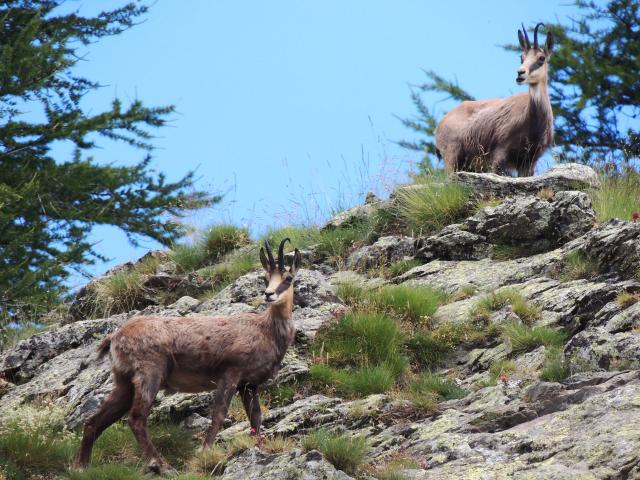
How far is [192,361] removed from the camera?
31.7ft

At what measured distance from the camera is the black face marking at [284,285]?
10.0m

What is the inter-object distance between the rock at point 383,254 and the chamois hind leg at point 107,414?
4.89 metres

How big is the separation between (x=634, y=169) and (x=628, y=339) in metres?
6.35

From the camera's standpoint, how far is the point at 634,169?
49.0 ft

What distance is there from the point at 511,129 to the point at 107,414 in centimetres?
813

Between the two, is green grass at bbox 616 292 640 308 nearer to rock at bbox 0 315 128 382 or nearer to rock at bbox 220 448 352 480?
rock at bbox 220 448 352 480

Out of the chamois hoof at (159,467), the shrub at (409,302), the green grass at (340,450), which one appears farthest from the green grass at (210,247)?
the green grass at (340,450)

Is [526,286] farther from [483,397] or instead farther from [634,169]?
[634,169]

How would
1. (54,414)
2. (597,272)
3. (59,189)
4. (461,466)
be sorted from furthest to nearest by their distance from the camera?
(59,189) < (597,272) < (54,414) < (461,466)

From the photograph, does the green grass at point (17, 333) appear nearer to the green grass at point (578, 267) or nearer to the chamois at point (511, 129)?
the chamois at point (511, 129)

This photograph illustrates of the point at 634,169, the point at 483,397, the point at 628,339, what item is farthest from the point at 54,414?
the point at 634,169

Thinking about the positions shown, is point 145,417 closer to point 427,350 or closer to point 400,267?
point 427,350

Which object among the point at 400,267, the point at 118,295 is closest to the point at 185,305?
the point at 118,295

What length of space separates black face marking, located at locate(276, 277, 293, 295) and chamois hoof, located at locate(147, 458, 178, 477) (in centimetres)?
202
